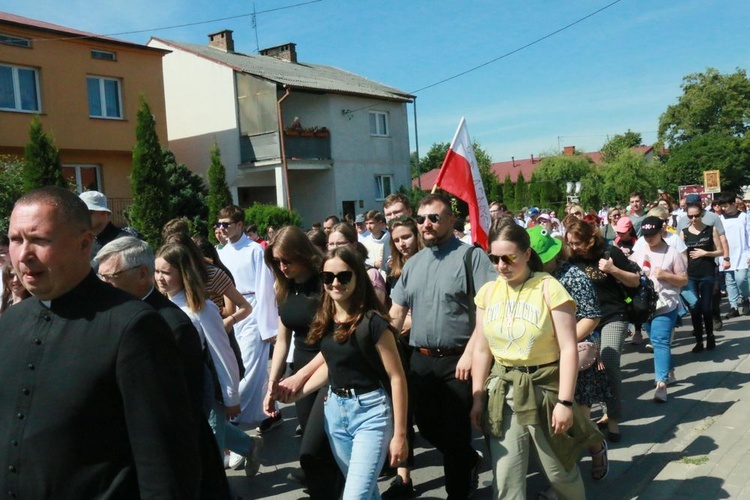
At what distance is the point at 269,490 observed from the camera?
514cm

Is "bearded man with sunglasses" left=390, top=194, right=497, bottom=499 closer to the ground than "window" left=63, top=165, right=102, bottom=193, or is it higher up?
closer to the ground

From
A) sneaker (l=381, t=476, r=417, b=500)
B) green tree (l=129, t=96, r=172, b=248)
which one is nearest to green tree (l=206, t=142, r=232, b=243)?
green tree (l=129, t=96, r=172, b=248)

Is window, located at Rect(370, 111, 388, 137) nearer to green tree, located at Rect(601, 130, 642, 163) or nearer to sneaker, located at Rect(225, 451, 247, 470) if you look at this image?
sneaker, located at Rect(225, 451, 247, 470)

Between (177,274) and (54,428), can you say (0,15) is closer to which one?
(177,274)

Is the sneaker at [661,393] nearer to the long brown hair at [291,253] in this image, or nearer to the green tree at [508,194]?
the long brown hair at [291,253]

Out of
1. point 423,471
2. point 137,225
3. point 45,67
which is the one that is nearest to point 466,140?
point 423,471

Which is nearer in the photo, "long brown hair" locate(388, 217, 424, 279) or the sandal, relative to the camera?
the sandal

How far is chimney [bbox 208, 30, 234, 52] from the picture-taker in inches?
1322

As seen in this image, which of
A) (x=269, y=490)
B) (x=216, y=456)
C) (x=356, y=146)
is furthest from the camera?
(x=356, y=146)

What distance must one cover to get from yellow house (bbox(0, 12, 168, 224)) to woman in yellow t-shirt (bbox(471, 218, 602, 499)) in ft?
69.2

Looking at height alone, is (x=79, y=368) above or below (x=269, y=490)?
above

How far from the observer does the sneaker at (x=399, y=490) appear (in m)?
4.75

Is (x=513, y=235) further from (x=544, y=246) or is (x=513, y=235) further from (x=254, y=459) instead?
(x=254, y=459)

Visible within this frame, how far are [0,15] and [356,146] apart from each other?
14619mm
